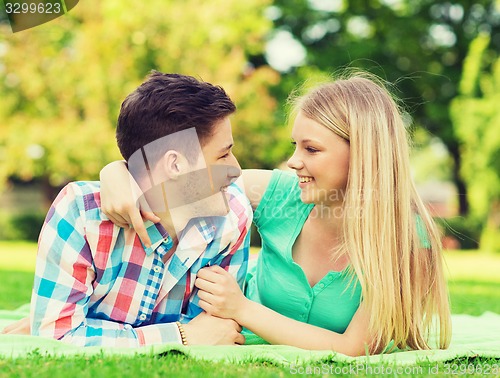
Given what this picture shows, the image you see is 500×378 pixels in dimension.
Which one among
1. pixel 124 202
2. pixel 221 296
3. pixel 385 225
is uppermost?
pixel 124 202

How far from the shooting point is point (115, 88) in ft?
60.7

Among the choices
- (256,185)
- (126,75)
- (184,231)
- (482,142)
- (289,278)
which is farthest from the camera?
(482,142)

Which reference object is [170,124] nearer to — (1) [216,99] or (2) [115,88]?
Answer: (1) [216,99]

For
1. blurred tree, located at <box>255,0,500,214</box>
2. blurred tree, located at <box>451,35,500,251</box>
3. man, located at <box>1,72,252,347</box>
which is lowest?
man, located at <box>1,72,252,347</box>

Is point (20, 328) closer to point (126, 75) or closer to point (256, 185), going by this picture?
point (256, 185)

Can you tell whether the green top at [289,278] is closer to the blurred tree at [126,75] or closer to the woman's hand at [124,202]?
the woman's hand at [124,202]

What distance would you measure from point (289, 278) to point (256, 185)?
0.65 m

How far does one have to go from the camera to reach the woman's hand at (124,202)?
318cm

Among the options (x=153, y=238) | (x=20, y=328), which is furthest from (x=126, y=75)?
(x=153, y=238)

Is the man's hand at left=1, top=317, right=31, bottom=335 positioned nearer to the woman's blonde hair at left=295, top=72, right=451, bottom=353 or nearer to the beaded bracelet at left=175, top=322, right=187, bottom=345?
the beaded bracelet at left=175, top=322, right=187, bottom=345

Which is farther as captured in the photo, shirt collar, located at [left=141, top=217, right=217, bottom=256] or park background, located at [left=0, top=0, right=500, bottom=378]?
park background, located at [left=0, top=0, right=500, bottom=378]

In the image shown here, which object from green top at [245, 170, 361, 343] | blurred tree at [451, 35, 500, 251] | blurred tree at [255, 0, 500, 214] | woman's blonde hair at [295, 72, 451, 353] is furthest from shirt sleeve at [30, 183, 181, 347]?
blurred tree at [255, 0, 500, 214]

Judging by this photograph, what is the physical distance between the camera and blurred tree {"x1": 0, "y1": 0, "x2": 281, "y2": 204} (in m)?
18.2

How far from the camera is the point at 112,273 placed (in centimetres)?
338
